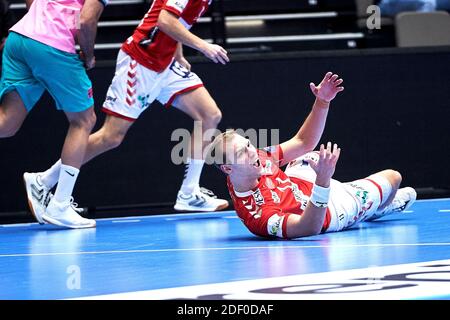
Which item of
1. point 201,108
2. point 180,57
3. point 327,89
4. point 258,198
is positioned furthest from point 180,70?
point 258,198

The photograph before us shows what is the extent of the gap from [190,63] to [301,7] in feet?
8.55

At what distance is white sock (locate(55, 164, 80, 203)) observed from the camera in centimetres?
610

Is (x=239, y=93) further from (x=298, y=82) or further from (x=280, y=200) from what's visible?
(x=280, y=200)

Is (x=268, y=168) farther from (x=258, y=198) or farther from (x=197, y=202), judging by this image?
(x=197, y=202)

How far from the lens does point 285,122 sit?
7.61m

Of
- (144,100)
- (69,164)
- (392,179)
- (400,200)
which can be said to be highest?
(144,100)

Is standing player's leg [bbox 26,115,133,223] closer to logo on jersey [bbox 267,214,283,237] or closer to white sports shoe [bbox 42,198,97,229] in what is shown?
white sports shoe [bbox 42,198,97,229]

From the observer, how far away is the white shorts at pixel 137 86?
21.3 feet

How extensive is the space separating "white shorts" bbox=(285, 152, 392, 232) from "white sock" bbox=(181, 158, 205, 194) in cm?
129

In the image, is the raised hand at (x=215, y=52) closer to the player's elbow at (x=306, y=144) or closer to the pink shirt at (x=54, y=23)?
the player's elbow at (x=306, y=144)

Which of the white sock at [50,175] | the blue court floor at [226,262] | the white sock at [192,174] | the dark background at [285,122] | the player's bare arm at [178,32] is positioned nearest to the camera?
the blue court floor at [226,262]

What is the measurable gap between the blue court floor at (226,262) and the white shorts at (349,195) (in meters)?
0.08

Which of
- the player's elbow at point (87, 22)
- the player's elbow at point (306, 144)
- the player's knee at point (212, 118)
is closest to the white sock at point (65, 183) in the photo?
the player's elbow at point (87, 22)

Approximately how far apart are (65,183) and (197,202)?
102cm
